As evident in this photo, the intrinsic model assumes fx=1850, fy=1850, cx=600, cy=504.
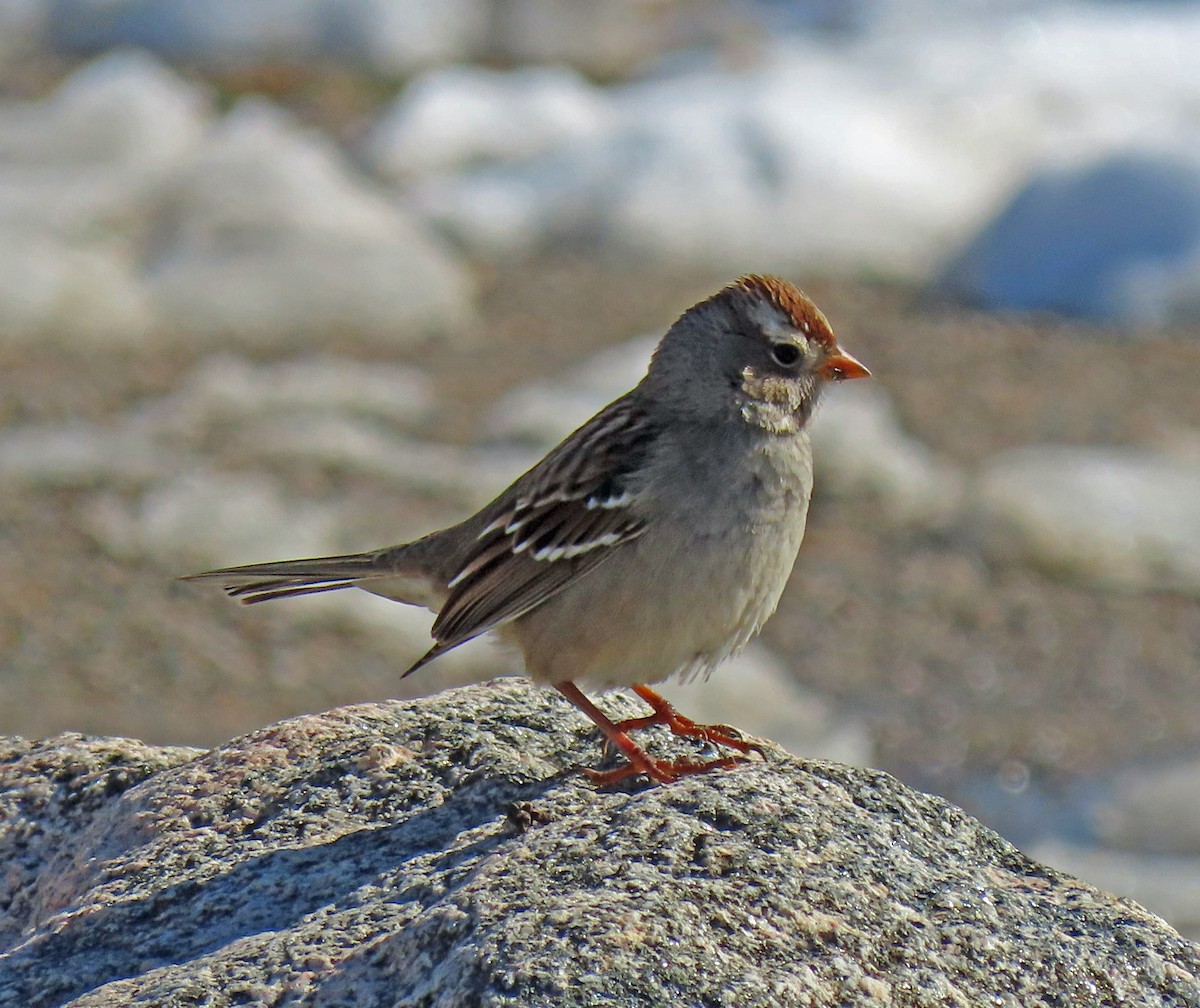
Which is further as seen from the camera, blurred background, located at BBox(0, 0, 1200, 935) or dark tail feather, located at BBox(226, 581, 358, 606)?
blurred background, located at BBox(0, 0, 1200, 935)

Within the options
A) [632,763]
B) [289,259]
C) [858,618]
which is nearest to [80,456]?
[289,259]

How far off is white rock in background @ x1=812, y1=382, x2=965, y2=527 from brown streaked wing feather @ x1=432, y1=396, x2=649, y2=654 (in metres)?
5.64

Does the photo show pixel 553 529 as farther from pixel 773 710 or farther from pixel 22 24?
pixel 22 24

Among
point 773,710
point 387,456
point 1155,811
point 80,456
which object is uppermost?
point 1155,811

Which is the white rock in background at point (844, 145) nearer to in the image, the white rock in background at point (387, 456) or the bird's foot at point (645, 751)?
the white rock in background at point (387, 456)

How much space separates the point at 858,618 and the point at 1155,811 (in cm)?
215

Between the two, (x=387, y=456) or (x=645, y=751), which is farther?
(x=387, y=456)

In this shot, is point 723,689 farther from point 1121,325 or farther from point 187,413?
point 1121,325

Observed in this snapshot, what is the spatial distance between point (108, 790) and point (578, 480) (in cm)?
159

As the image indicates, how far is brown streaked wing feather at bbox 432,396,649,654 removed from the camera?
17.0 feet

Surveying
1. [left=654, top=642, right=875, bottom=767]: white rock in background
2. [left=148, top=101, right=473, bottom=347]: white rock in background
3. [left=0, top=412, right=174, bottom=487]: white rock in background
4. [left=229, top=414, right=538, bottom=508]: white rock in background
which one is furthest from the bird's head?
[left=148, top=101, right=473, bottom=347]: white rock in background

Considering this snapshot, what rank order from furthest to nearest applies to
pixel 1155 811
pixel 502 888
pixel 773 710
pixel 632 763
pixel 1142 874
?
pixel 773 710 → pixel 1155 811 → pixel 1142 874 → pixel 632 763 → pixel 502 888

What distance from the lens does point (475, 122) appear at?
1675cm

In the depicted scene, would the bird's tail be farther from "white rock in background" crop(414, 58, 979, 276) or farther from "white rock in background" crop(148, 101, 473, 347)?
"white rock in background" crop(414, 58, 979, 276)
